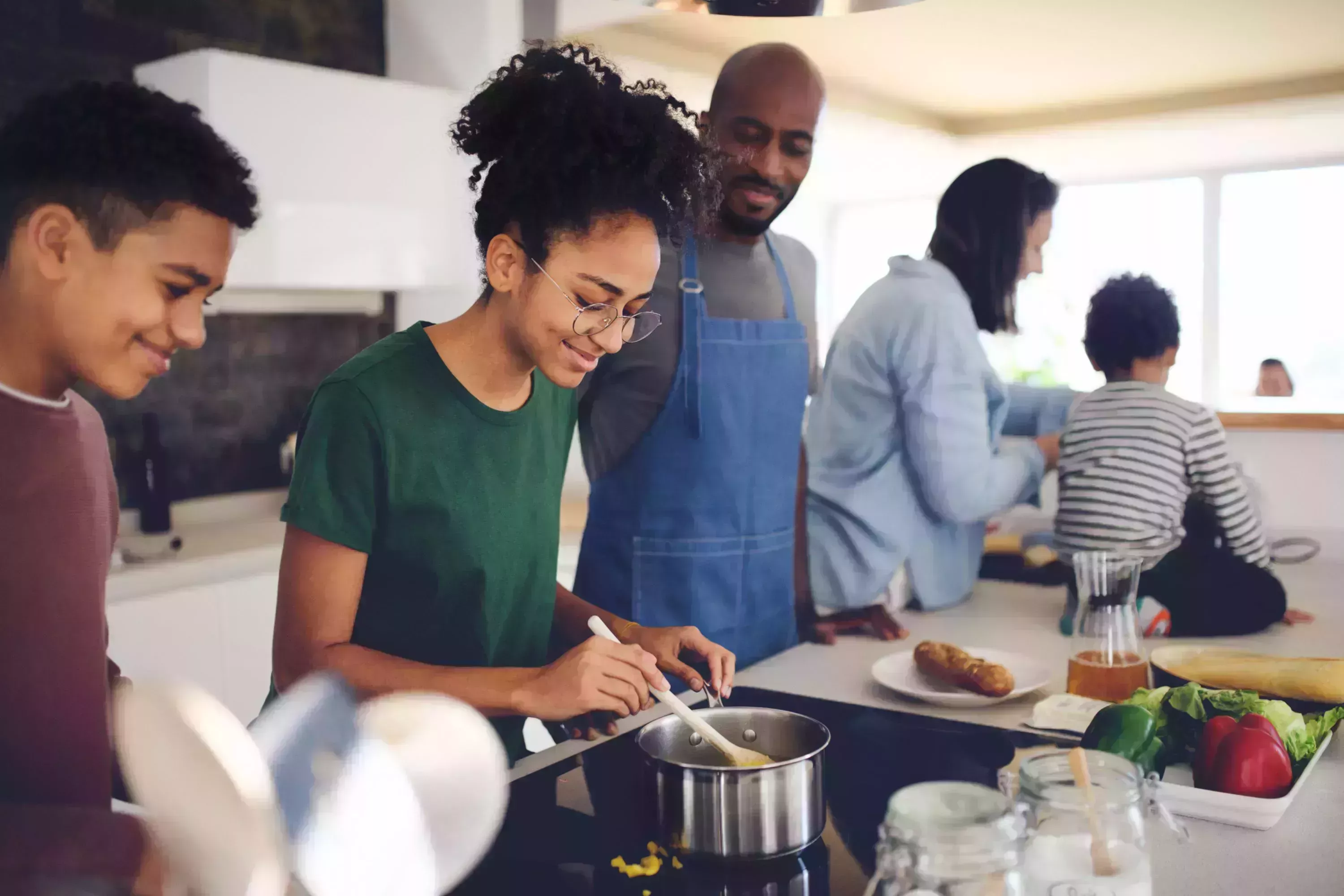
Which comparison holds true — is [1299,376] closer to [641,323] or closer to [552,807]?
[641,323]

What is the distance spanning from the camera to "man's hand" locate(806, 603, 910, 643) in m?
1.52

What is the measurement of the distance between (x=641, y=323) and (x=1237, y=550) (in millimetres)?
816

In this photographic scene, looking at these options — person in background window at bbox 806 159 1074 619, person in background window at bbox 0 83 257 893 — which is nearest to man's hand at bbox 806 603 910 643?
person in background window at bbox 806 159 1074 619

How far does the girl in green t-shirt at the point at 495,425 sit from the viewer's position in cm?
94

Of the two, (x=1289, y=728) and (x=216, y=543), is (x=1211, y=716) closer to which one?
(x=1289, y=728)

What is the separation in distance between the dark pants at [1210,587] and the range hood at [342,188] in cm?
99

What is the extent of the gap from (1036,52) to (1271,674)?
84 cm

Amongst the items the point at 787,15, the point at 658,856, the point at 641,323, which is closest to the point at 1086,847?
the point at 658,856

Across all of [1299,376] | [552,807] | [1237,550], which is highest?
[1299,376]

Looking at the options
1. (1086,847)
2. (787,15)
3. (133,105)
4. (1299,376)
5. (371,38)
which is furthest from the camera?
(371,38)

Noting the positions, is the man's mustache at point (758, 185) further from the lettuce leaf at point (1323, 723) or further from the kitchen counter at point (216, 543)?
the lettuce leaf at point (1323, 723)

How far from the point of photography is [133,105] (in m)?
0.85

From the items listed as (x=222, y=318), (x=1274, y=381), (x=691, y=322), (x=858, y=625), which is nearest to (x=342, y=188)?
(x=222, y=318)

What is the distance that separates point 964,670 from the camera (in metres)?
1.18
